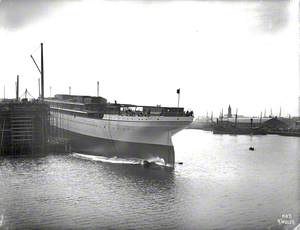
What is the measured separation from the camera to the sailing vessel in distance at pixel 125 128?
3159cm

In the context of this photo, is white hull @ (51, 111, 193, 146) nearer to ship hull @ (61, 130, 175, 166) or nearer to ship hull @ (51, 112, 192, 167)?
ship hull @ (51, 112, 192, 167)

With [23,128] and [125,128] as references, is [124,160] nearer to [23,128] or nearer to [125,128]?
[125,128]

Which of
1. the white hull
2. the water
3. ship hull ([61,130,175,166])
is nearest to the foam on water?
the water

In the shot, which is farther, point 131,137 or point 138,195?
point 131,137

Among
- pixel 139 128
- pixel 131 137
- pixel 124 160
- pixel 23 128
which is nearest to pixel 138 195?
pixel 124 160

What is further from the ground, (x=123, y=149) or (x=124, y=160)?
(x=123, y=149)

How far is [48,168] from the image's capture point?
2688cm

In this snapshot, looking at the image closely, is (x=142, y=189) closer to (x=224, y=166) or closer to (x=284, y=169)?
(x=224, y=166)

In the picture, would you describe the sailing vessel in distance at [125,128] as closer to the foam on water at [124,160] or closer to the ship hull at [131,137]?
the ship hull at [131,137]

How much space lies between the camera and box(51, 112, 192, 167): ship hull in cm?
3153

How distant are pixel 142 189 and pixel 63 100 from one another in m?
36.0

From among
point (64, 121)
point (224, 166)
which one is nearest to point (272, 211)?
point (224, 166)

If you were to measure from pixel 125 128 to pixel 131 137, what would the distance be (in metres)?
1.29

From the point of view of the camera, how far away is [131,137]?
34.0 meters
